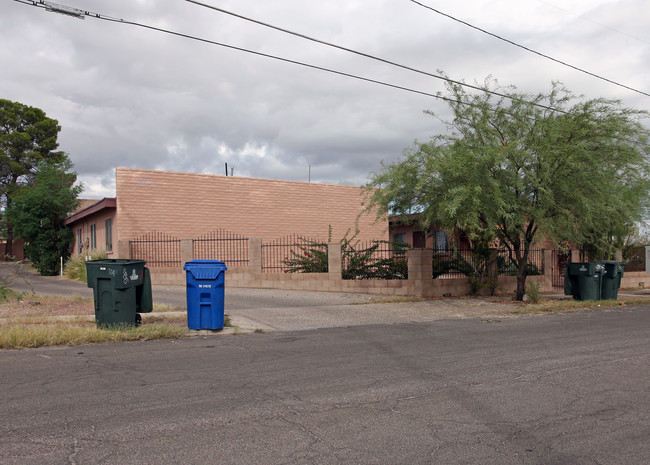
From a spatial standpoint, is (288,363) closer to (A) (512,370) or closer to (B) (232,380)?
(B) (232,380)

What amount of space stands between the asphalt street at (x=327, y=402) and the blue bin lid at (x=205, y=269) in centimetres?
123

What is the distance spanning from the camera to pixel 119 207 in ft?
76.3

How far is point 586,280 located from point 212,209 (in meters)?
15.6

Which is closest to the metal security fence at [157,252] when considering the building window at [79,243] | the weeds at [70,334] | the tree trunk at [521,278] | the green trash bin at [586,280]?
the building window at [79,243]

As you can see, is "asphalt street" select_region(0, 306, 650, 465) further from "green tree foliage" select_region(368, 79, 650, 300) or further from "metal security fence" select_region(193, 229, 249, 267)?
"metal security fence" select_region(193, 229, 249, 267)

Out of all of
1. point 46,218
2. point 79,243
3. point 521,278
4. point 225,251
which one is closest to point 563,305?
point 521,278

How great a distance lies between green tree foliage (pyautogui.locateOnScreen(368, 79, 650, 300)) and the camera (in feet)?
47.8

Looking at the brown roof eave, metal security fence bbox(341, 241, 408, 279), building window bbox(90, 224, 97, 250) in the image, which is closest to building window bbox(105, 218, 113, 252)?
the brown roof eave

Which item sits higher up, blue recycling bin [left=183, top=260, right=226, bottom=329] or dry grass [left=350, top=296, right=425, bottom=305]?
blue recycling bin [left=183, top=260, right=226, bottom=329]

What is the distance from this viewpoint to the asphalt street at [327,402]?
177 inches

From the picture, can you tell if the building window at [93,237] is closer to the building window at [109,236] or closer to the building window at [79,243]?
the building window at [79,243]

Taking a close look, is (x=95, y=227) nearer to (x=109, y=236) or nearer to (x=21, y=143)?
(x=109, y=236)

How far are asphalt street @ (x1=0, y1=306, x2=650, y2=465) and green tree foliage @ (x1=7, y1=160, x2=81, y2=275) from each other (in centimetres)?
2355

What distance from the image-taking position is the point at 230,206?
1017 inches
